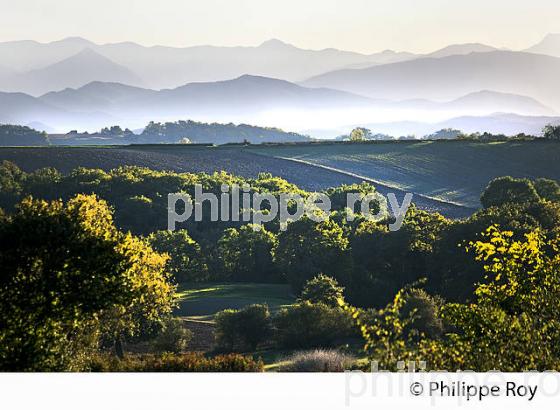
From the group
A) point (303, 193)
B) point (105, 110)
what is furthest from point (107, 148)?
point (303, 193)

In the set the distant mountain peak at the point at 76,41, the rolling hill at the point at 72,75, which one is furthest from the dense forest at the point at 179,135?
the distant mountain peak at the point at 76,41

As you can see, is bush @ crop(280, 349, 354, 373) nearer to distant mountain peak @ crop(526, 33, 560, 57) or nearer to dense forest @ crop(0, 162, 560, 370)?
dense forest @ crop(0, 162, 560, 370)

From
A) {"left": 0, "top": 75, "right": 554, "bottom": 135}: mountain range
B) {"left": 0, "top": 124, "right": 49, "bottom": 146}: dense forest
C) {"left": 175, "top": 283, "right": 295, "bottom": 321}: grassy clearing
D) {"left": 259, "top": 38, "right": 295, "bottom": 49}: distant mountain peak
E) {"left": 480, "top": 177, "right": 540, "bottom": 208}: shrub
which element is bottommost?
{"left": 175, "top": 283, "right": 295, "bottom": 321}: grassy clearing

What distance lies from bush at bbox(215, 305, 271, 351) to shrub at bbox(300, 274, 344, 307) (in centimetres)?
465

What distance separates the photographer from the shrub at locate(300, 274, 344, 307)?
37750 millimetres

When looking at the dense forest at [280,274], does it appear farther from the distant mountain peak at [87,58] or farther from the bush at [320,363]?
the distant mountain peak at [87,58]

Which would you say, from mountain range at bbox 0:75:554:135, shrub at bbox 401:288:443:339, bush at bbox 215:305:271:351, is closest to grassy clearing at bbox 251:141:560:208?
mountain range at bbox 0:75:554:135

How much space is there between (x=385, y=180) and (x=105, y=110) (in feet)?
102

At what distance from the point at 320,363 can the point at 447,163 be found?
148 ft

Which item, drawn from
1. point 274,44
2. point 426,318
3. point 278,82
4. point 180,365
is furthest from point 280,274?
point 180,365

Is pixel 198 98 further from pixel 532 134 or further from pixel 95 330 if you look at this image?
pixel 95 330

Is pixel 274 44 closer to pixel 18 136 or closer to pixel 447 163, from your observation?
pixel 447 163

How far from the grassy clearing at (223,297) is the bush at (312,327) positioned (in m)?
6.08

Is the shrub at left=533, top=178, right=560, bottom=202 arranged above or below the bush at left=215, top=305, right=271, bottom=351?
above
